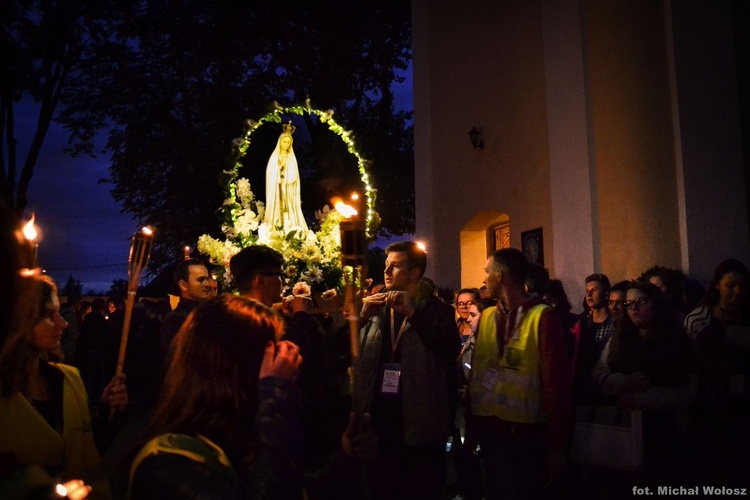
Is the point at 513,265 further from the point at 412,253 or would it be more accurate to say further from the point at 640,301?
the point at 640,301

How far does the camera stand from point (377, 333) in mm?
4211

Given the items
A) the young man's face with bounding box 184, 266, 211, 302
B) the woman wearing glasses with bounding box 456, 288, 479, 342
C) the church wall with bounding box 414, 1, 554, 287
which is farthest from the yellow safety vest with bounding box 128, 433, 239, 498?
the church wall with bounding box 414, 1, 554, 287

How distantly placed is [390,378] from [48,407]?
1.89 meters

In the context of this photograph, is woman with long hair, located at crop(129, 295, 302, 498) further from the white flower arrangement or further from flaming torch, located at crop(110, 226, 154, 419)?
the white flower arrangement

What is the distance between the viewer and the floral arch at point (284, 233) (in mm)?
7082

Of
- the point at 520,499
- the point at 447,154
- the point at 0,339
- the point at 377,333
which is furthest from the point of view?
the point at 447,154

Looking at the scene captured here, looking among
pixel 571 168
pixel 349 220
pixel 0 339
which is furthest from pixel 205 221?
pixel 0 339

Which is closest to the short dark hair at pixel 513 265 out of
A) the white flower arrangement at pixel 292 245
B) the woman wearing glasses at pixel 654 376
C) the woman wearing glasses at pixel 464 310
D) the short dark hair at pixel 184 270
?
the woman wearing glasses at pixel 654 376

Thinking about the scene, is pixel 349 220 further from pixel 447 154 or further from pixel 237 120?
pixel 237 120

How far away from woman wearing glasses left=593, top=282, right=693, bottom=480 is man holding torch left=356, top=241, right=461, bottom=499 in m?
1.40

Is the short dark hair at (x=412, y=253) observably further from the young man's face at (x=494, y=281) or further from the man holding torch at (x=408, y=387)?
the young man's face at (x=494, y=281)

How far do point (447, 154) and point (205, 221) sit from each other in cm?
915

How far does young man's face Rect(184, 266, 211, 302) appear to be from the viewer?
17.0ft

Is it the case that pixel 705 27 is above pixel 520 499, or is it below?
above
